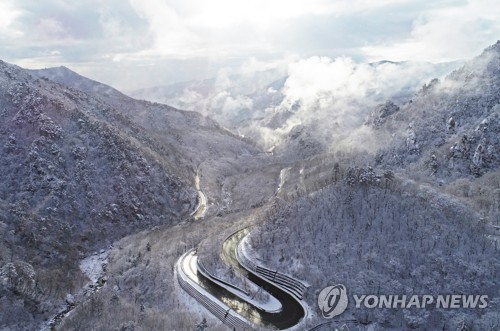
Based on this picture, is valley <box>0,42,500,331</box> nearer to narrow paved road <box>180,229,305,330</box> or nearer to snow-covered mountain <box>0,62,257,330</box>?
narrow paved road <box>180,229,305,330</box>

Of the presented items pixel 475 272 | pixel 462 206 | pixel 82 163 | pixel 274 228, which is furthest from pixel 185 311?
pixel 82 163

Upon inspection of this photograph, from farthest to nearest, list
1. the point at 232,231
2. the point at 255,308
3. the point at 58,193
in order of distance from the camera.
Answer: the point at 58,193 < the point at 232,231 < the point at 255,308

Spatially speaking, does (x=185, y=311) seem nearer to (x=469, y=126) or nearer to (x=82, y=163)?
(x=82, y=163)

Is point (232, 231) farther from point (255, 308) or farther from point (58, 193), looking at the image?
point (58, 193)

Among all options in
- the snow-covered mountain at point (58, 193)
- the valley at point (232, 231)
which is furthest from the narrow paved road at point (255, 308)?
the snow-covered mountain at point (58, 193)

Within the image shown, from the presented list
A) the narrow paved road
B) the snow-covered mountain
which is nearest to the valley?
the narrow paved road

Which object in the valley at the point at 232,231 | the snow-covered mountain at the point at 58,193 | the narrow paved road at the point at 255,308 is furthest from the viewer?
the snow-covered mountain at the point at 58,193

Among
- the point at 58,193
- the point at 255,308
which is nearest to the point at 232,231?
the point at 255,308

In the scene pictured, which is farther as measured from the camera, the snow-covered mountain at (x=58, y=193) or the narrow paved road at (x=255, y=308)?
the snow-covered mountain at (x=58, y=193)

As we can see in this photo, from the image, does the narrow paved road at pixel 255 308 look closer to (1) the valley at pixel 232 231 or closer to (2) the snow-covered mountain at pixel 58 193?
(1) the valley at pixel 232 231

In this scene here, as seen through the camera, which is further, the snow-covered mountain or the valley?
the snow-covered mountain

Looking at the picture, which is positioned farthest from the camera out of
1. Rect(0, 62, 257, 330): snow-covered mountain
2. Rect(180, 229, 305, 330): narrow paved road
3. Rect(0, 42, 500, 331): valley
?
Rect(0, 62, 257, 330): snow-covered mountain
